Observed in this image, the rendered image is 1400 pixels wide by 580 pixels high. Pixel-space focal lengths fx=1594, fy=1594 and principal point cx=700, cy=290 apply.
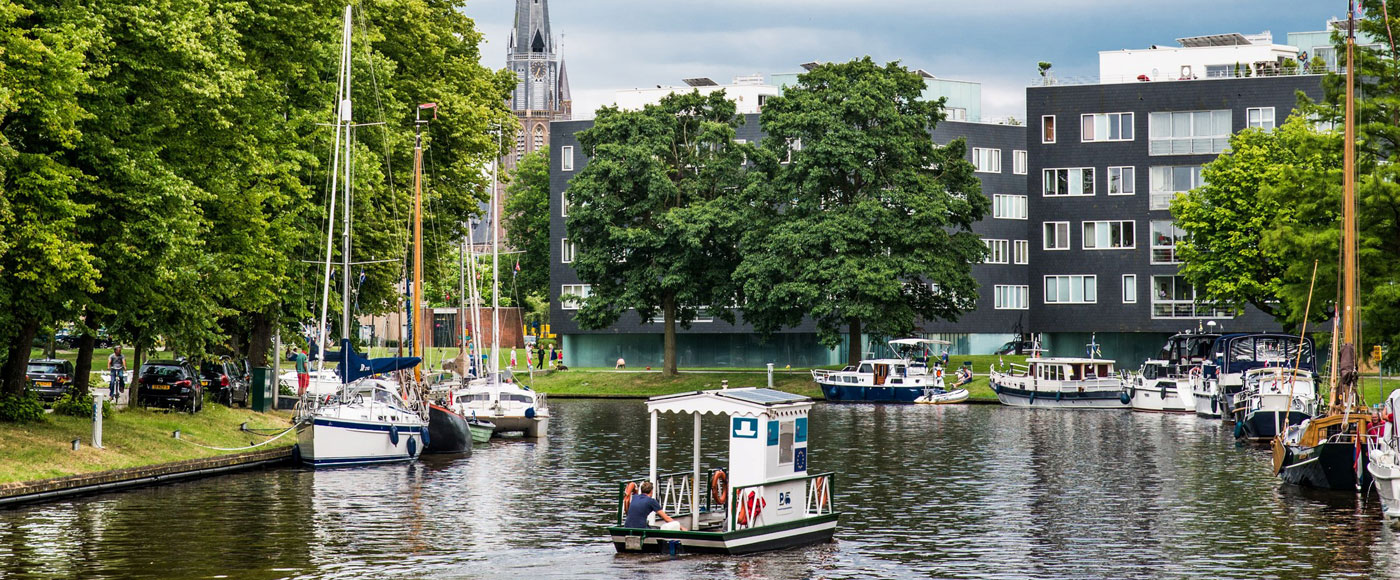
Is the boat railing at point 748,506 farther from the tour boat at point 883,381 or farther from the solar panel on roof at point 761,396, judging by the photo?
the tour boat at point 883,381

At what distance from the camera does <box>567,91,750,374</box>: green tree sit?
91500mm

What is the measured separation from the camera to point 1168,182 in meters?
96.8

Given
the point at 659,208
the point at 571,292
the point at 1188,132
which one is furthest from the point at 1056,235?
the point at 571,292

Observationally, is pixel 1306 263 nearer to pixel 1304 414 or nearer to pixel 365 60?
pixel 1304 414

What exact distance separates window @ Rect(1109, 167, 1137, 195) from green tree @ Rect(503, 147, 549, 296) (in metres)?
49.9

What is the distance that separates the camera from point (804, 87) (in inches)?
3647

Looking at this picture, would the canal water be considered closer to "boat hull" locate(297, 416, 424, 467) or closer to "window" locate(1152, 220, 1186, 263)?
"boat hull" locate(297, 416, 424, 467)

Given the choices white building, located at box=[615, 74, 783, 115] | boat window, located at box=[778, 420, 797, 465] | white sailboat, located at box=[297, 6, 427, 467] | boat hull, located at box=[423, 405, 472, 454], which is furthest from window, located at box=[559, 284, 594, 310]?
boat window, located at box=[778, 420, 797, 465]

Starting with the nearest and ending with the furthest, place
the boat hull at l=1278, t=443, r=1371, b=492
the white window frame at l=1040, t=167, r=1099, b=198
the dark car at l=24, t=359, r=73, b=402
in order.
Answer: the boat hull at l=1278, t=443, r=1371, b=492 < the dark car at l=24, t=359, r=73, b=402 < the white window frame at l=1040, t=167, r=1099, b=198

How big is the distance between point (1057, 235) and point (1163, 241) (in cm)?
662

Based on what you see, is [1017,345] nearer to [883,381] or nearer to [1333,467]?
[883,381]

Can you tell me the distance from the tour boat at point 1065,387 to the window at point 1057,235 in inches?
740

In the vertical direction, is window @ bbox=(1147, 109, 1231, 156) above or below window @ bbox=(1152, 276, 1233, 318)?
above

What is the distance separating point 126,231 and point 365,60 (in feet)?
64.3
